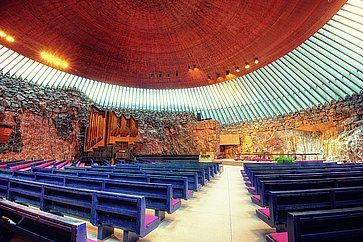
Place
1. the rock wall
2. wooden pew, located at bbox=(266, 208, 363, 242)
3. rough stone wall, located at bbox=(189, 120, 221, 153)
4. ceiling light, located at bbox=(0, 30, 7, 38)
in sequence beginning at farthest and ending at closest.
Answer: rough stone wall, located at bbox=(189, 120, 221, 153)
the rock wall
ceiling light, located at bbox=(0, 30, 7, 38)
wooden pew, located at bbox=(266, 208, 363, 242)

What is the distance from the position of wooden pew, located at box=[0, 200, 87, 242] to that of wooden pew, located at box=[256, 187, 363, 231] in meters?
1.81

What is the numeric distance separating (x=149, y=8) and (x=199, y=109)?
14209mm

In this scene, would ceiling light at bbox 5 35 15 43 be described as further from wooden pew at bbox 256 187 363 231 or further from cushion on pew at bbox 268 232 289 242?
cushion on pew at bbox 268 232 289 242

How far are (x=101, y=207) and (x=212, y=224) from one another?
5.04 feet

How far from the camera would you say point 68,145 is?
46.9 feet

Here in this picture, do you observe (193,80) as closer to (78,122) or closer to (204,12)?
(204,12)

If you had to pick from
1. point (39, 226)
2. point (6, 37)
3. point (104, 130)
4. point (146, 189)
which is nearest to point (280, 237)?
point (146, 189)

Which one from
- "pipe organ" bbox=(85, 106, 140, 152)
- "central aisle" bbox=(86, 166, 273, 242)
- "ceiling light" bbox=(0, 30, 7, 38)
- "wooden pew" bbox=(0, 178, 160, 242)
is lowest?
"central aisle" bbox=(86, 166, 273, 242)

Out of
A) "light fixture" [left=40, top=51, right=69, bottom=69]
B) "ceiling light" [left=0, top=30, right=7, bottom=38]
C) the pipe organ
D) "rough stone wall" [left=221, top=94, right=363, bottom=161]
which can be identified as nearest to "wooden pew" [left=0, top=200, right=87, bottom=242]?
the pipe organ

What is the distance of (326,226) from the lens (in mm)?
1392

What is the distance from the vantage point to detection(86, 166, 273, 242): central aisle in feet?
7.63

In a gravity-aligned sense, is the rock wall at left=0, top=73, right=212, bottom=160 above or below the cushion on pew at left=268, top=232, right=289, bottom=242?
above

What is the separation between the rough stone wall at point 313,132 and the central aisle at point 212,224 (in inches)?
435

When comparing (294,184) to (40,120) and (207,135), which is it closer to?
(40,120)
